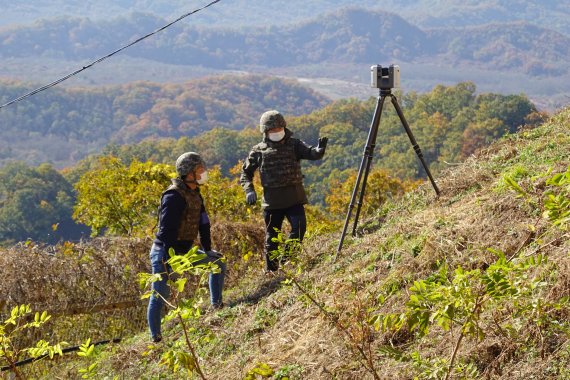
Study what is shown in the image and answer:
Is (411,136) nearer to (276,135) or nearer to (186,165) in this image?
(276,135)

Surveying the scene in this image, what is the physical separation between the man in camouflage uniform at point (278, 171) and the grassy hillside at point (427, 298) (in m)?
0.52

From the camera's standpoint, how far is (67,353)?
7609 mm

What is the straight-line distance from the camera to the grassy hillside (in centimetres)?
295

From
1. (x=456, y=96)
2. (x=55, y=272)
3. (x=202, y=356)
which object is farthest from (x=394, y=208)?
(x=456, y=96)

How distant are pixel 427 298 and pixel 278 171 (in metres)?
4.17

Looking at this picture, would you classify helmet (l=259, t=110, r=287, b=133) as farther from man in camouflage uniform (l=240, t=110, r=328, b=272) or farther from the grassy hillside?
the grassy hillside

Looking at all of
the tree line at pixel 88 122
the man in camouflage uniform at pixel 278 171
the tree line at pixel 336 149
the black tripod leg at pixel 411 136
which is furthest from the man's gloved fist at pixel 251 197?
the tree line at pixel 88 122

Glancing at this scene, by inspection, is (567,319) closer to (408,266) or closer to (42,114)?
(408,266)

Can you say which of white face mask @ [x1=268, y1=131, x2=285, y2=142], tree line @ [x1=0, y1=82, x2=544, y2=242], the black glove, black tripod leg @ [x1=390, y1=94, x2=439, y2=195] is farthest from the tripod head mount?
tree line @ [x1=0, y1=82, x2=544, y2=242]

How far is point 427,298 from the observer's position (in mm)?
2670

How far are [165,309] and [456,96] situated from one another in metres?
103

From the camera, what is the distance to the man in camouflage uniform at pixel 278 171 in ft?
22.1

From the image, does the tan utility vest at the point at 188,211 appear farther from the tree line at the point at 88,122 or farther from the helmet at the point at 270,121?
the tree line at the point at 88,122

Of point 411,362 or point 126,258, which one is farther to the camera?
point 126,258
